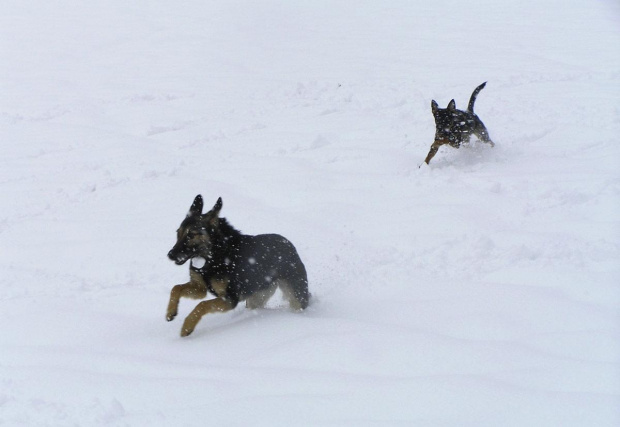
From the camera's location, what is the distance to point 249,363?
3.94 metres

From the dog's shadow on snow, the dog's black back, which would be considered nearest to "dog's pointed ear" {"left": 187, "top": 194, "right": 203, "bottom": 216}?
the dog's black back

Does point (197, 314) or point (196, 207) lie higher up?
point (196, 207)

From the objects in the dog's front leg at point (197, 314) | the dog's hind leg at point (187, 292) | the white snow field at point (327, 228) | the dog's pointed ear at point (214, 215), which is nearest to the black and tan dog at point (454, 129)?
the white snow field at point (327, 228)

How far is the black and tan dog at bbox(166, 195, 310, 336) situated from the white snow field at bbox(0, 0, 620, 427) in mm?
206

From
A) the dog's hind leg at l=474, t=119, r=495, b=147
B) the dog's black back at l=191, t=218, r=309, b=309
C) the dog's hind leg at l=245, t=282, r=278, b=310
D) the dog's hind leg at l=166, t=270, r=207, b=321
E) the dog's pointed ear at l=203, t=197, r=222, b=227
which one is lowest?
the dog's hind leg at l=245, t=282, r=278, b=310

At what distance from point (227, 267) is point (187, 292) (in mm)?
384

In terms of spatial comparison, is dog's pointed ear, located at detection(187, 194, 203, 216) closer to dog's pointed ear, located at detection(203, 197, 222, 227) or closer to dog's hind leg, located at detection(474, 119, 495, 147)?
dog's pointed ear, located at detection(203, 197, 222, 227)

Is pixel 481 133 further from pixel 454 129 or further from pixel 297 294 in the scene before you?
pixel 297 294

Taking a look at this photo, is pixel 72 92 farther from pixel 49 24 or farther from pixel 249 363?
pixel 249 363

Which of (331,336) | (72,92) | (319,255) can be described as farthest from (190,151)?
(331,336)

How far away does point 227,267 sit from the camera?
4.92 m

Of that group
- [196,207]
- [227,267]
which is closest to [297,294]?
[227,267]

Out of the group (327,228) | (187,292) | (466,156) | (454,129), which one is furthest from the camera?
(466,156)

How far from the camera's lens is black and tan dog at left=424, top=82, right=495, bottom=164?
8.55m
